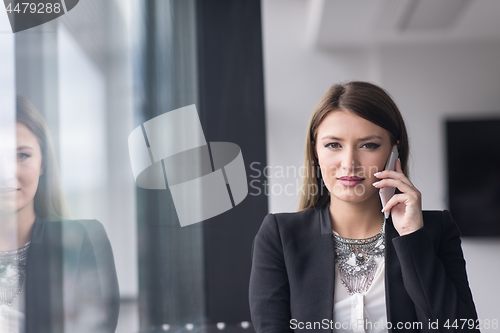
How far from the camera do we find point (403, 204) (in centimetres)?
87

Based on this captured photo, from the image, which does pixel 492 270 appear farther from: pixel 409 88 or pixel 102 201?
pixel 102 201

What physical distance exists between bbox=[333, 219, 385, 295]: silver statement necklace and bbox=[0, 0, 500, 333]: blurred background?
355 mm

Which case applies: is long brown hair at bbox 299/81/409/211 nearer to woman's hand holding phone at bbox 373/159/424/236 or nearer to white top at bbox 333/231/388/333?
woman's hand holding phone at bbox 373/159/424/236

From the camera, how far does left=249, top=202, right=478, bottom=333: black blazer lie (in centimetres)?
78

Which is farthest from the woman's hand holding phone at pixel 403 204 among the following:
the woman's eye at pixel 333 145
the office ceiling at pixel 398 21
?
the office ceiling at pixel 398 21

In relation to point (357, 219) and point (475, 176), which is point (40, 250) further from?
point (475, 176)

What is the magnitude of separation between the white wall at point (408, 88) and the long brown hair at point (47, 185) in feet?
2.95

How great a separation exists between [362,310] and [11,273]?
28.5 inches

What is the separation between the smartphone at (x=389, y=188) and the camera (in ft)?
2.87

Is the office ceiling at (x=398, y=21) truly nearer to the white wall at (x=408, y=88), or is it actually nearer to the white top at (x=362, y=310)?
the white wall at (x=408, y=88)

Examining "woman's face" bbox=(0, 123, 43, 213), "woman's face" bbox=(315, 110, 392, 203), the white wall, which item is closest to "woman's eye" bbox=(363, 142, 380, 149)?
"woman's face" bbox=(315, 110, 392, 203)

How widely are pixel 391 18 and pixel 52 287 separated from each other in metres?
1.76

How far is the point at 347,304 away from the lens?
82cm

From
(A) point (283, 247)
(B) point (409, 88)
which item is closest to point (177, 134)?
(A) point (283, 247)
